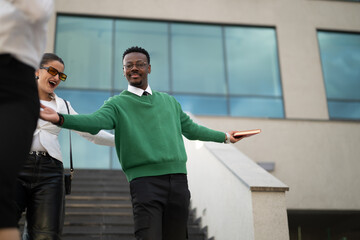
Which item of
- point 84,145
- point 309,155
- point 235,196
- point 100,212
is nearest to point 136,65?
point 235,196

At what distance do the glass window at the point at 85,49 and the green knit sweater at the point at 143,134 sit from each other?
24.8 feet

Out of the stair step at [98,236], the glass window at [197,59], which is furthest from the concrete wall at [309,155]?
the stair step at [98,236]

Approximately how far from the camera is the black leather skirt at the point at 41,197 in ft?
9.87

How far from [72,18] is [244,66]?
14.5 feet

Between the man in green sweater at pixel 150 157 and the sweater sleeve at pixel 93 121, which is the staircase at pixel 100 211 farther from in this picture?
the sweater sleeve at pixel 93 121

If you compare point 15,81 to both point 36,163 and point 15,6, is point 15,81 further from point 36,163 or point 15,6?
point 36,163

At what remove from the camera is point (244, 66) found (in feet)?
36.7

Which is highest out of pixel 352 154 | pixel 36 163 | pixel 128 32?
pixel 128 32

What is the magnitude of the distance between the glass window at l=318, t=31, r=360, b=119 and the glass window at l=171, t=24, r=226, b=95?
8.83ft

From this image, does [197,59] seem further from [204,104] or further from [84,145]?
[84,145]

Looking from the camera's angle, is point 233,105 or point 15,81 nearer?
point 15,81

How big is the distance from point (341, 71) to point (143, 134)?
31.2ft

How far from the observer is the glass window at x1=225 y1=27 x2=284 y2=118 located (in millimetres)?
10844

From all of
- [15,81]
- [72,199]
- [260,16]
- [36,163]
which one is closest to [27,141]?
[15,81]
